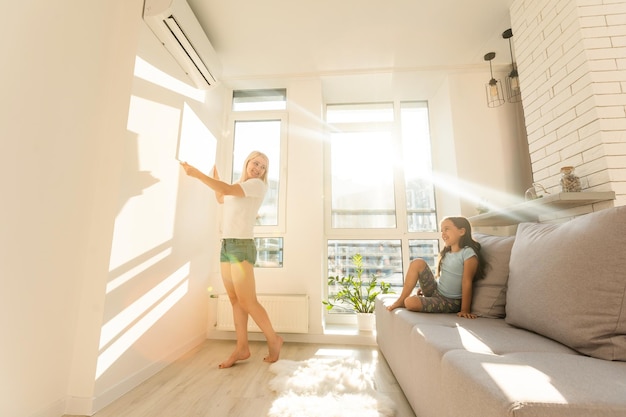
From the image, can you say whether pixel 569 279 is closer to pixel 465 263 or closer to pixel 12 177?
pixel 465 263

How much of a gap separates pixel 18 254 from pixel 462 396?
5.96 ft

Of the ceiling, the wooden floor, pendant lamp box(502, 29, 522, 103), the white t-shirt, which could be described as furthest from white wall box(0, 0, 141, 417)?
pendant lamp box(502, 29, 522, 103)

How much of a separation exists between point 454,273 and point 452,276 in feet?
A: 0.08

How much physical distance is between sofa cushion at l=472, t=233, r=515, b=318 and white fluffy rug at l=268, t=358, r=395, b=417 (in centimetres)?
74

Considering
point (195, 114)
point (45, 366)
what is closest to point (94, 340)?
point (45, 366)

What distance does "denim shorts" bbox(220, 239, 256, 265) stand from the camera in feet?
6.70

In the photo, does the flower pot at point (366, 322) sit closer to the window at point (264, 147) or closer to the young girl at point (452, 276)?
the young girl at point (452, 276)

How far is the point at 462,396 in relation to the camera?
792 mm

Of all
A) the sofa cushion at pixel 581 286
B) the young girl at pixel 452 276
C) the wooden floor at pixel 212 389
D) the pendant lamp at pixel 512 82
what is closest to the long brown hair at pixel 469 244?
the young girl at pixel 452 276

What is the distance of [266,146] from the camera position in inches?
128

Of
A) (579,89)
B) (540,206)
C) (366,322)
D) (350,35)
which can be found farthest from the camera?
(366,322)

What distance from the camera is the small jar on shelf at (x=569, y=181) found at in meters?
1.70

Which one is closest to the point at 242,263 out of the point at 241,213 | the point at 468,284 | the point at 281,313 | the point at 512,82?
the point at 241,213

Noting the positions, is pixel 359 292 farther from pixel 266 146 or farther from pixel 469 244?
pixel 266 146
